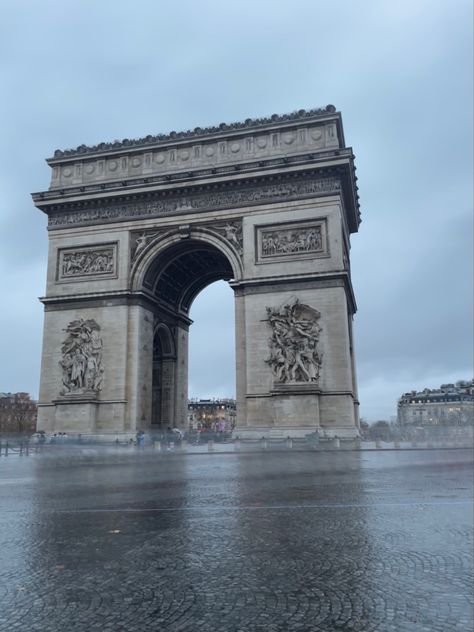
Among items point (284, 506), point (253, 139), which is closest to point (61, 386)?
point (253, 139)

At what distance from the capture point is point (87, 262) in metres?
31.3

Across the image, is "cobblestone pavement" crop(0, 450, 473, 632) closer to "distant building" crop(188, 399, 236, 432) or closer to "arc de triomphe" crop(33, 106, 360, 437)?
"arc de triomphe" crop(33, 106, 360, 437)

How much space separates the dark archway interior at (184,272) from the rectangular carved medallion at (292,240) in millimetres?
3083

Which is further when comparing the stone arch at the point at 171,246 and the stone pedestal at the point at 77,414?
the stone arch at the point at 171,246

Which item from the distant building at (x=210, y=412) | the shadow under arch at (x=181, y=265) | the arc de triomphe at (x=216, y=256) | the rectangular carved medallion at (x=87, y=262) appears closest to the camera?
the arc de triomphe at (x=216, y=256)

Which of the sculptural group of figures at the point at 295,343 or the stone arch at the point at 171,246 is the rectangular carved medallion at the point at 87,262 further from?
the sculptural group of figures at the point at 295,343

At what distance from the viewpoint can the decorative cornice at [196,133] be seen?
96.6 feet

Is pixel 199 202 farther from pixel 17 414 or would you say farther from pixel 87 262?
pixel 17 414

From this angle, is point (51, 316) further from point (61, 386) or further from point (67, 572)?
point (67, 572)

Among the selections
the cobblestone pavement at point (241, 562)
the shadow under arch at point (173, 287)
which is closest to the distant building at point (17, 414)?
the shadow under arch at point (173, 287)

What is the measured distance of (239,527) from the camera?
573 cm

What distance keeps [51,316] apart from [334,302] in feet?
50.4

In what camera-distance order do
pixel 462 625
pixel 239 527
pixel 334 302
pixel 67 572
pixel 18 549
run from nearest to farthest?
pixel 462 625, pixel 67 572, pixel 18 549, pixel 239 527, pixel 334 302

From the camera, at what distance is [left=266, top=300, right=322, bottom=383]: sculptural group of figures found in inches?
1035
